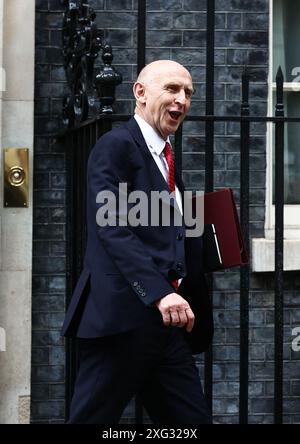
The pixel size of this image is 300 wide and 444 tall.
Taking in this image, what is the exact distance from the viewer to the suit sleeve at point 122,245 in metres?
4.46

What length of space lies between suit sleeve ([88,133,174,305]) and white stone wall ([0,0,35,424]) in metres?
1.86

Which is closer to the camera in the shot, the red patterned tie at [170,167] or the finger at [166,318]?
the finger at [166,318]

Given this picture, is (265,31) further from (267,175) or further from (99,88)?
(99,88)

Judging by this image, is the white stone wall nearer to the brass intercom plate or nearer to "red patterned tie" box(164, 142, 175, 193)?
the brass intercom plate

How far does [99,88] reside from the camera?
5.21 m

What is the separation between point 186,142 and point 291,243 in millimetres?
842

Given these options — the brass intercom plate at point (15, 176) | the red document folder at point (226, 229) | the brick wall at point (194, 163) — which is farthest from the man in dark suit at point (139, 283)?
the brick wall at point (194, 163)

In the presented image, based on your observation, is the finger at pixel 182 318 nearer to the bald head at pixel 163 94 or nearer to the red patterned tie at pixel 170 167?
the red patterned tie at pixel 170 167

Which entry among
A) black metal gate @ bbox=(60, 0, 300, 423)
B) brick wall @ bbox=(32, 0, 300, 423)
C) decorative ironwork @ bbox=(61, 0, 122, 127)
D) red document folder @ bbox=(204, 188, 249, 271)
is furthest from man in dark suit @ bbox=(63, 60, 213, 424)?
brick wall @ bbox=(32, 0, 300, 423)

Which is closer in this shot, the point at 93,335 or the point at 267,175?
the point at 93,335

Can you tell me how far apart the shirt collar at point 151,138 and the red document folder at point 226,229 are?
12.9 inches

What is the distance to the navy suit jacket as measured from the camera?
4.47 meters

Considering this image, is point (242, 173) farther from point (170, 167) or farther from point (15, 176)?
point (15, 176)
